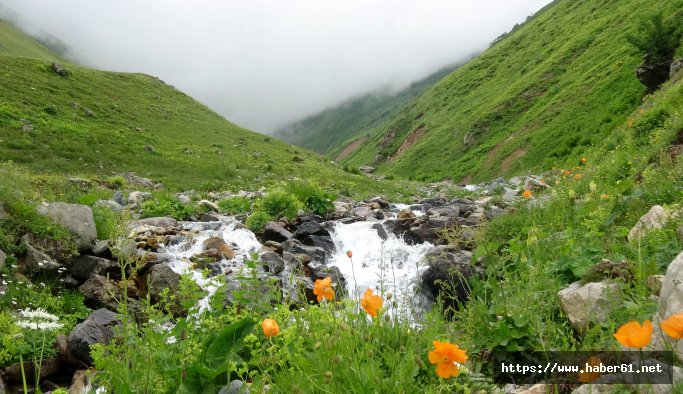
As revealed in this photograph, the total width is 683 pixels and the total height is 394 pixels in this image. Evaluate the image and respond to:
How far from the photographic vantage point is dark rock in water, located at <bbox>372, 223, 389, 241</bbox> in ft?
44.9

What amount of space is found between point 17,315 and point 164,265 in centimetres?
263

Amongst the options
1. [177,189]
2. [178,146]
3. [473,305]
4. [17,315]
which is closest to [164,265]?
[17,315]

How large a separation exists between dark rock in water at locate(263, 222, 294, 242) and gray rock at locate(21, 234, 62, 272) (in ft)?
17.5

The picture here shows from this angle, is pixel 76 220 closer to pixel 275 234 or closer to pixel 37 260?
pixel 37 260

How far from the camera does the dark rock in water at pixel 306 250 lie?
11289mm

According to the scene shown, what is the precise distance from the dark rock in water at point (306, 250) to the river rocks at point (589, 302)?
764 centimetres

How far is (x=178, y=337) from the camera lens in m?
3.59

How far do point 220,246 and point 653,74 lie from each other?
100 feet

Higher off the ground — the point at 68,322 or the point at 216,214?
the point at 216,214

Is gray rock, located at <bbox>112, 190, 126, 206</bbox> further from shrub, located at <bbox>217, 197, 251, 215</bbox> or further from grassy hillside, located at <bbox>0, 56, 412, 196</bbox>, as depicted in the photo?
grassy hillside, located at <bbox>0, 56, 412, 196</bbox>

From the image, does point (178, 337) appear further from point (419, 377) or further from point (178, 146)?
point (178, 146)

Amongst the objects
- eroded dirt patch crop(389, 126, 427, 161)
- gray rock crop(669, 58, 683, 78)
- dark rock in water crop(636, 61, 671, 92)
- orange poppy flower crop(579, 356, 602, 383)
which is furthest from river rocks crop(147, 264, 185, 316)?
eroded dirt patch crop(389, 126, 427, 161)

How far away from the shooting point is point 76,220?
9.02 meters

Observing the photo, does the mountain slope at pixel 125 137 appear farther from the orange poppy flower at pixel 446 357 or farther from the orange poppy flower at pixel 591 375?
the orange poppy flower at pixel 591 375
